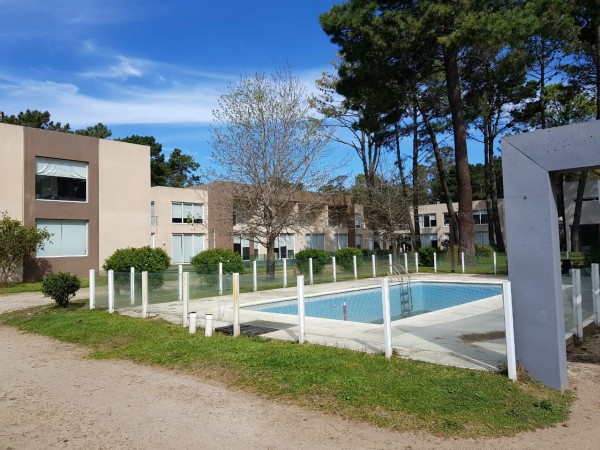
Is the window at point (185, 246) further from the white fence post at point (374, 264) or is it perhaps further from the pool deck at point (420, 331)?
the pool deck at point (420, 331)

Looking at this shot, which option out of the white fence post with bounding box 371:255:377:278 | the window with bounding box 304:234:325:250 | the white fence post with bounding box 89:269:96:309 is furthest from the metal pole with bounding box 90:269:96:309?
the window with bounding box 304:234:325:250

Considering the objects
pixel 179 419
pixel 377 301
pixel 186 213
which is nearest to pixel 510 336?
pixel 179 419

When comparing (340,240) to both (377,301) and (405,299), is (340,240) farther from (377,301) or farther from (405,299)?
(377,301)

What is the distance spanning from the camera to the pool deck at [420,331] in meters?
7.16

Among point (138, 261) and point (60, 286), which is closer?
point (60, 286)

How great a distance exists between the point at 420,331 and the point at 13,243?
21586mm

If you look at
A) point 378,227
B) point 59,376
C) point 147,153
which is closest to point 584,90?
point 378,227

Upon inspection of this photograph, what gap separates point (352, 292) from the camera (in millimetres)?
16922

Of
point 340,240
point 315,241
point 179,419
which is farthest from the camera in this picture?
point 340,240

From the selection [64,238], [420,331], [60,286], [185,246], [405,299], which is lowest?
[405,299]

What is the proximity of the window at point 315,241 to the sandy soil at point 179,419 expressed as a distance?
126 feet

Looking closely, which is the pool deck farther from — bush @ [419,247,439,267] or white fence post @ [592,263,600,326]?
bush @ [419,247,439,267]

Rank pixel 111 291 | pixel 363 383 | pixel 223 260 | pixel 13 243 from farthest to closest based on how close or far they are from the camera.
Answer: pixel 13 243
pixel 223 260
pixel 111 291
pixel 363 383

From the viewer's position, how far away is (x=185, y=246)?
38.6 m
